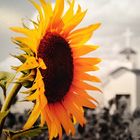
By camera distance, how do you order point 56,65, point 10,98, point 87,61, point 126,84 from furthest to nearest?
1. point 126,84
2. point 87,61
3. point 56,65
4. point 10,98

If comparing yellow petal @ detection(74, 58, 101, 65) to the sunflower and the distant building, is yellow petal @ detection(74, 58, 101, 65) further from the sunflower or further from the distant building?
the distant building

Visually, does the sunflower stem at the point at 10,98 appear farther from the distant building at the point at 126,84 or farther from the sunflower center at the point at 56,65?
the distant building at the point at 126,84

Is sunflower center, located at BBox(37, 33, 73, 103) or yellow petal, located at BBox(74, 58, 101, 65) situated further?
yellow petal, located at BBox(74, 58, 101, 65)

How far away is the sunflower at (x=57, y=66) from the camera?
1468 mm

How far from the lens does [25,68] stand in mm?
1442

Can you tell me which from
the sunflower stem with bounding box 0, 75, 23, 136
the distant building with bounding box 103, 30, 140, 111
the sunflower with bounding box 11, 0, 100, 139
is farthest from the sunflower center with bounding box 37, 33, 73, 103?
the distant building with bounding box 103, 30, 140, 111

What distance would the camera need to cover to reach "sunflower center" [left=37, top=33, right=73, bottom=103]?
61.9 inches

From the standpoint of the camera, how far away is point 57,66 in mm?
1606

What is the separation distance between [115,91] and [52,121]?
808 inches

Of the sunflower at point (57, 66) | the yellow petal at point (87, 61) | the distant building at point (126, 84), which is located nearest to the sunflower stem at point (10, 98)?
the sunflower at point (57, 66)

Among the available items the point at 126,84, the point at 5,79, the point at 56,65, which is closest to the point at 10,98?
the point at 5,79

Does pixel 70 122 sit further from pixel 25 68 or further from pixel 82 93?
pixel 25 68

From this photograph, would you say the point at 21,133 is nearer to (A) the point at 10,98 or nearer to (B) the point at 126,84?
(A) the point at 10,98

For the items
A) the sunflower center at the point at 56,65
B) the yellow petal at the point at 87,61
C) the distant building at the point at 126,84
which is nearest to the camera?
the sunflower center at the point at 56,65
